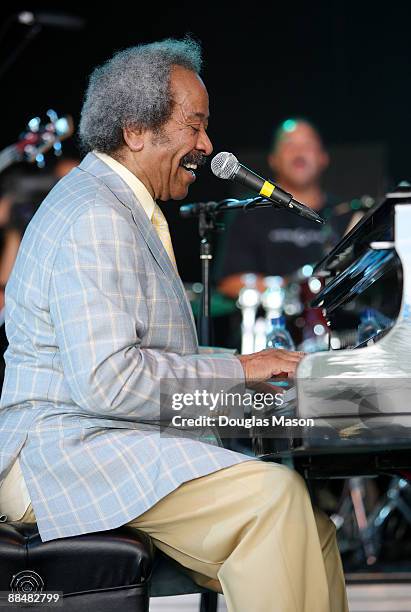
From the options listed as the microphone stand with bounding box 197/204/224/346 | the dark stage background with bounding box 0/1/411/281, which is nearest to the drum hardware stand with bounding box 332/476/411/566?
the dark stage background with bounding box 0/1/411/281

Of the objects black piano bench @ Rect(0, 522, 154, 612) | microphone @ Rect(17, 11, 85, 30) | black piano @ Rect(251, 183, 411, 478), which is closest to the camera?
black piano @ Rect(251, 183, 411, 478)

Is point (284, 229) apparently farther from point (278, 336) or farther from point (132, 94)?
point (132, 94)

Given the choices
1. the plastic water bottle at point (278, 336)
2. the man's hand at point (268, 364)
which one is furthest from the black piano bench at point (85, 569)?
the plastic water bottle at point (278, 336)

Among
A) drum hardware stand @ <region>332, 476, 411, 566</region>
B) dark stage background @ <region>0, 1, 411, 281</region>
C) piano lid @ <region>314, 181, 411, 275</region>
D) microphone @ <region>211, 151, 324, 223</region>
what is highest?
dark stage background @ <region>0, 1, 411, 281</region>

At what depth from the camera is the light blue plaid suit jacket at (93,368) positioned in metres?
1.98

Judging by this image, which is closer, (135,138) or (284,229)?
(135,138)

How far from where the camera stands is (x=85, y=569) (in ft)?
6.37

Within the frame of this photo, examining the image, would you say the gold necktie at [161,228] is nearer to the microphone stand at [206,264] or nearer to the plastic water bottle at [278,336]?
the microphone stand at [206,264]

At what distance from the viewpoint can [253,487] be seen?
1.94 m

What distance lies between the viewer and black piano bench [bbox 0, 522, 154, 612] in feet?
6.31

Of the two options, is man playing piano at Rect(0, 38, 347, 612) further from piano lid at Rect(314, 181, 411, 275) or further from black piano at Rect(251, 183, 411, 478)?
piano lid at Rect(314, 181, 411, 275)

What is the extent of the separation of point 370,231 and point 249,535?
2.26 ft

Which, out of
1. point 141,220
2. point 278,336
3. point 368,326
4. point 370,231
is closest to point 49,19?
point 278,336

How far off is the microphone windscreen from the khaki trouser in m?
0.79
